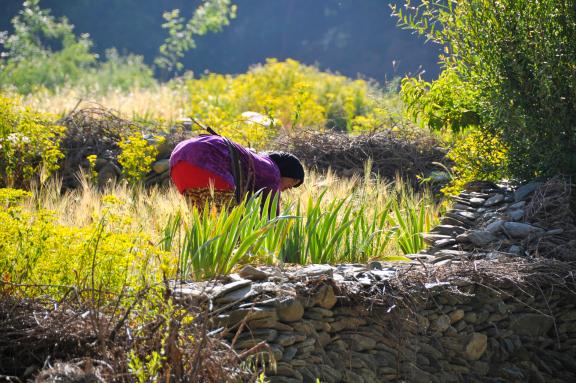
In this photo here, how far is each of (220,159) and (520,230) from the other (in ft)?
6.99

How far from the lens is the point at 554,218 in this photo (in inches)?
243

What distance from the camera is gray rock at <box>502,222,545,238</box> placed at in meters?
5.99

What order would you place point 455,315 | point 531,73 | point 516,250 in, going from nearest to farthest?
point 455,315 → point 516,250 → point 531,73

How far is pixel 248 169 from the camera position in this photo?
20.0 ft

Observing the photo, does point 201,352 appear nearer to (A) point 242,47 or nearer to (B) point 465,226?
(B) point 465,226

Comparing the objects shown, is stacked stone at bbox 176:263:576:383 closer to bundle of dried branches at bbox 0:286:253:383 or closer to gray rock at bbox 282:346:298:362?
gray rock at bbox 282:346:298:362

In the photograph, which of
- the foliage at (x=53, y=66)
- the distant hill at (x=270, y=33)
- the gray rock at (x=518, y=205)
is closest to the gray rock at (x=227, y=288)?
the gray rock at (x=518, y=205)

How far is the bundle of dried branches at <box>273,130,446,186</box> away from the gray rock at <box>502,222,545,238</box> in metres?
3.80

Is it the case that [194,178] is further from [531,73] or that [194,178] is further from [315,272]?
[531,73]

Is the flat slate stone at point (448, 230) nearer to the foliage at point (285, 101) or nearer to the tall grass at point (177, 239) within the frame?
the tall grass at point (177, 239)

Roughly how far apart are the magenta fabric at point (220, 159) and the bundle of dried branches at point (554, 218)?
1813 millimetres

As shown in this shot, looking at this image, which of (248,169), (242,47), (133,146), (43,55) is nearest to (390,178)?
(133,146)

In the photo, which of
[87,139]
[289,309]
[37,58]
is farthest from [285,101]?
[37,58]

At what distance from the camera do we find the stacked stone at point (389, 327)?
13.3 feet
